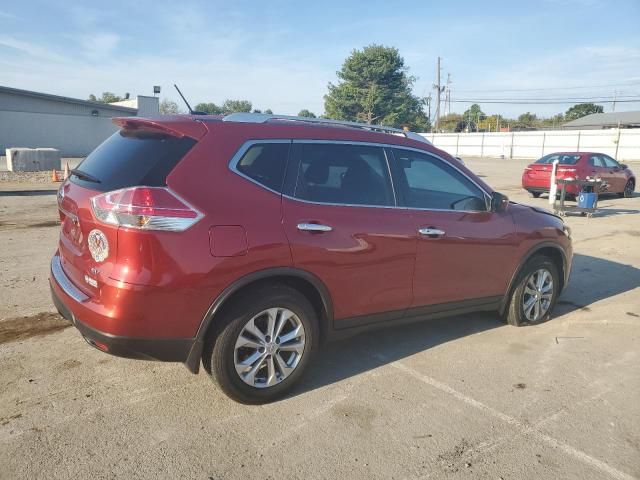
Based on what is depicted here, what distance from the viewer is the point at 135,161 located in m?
3.09

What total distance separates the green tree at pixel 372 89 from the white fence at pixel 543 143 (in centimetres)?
651

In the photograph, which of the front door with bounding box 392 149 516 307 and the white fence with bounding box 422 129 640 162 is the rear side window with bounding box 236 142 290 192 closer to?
the front door with bounding box 392 149 516 307

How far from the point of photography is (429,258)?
13.0 ft

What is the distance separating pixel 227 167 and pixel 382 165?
4.20ft

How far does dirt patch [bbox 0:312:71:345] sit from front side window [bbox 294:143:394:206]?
260 cm

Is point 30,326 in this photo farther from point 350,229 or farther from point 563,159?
point 563,159

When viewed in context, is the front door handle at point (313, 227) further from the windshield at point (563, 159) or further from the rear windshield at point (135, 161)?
the windshield at point (563, 159)

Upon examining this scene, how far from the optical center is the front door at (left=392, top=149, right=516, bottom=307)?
3.95 meters

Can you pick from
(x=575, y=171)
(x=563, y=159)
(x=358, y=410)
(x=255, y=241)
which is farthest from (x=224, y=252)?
(x=563, y=159)

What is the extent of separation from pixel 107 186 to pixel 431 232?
2.30 metres

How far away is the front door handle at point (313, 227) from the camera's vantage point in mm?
3270

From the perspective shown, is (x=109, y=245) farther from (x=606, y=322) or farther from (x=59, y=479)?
(x=606, y=322)

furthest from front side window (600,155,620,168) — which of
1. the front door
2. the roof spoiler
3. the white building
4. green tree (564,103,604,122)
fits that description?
green tree (564,103,604,122)

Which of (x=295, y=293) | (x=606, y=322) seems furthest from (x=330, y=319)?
(x=606, y=322)
